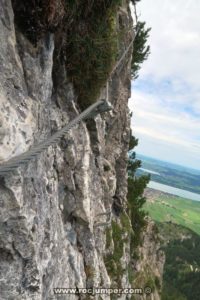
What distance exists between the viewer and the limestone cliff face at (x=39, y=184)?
635cm

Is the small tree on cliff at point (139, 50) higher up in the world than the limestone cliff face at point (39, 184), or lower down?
higher up

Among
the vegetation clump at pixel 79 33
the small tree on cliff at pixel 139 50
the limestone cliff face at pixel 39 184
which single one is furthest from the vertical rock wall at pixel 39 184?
the small tree on cliff at pixel 139 50

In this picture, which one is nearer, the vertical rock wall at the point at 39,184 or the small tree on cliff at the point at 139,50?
the vertical rock wall at the point at 39,184

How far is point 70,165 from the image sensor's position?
1089cm

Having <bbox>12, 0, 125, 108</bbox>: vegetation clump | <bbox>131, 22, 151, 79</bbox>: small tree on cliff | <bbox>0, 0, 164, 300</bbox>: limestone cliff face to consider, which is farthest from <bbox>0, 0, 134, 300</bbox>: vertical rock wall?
<bbox>131, 22, 151, 79</bbox>: small tree on cliff

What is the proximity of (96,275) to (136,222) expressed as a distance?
2646cm

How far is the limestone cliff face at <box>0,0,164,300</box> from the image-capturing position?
20.8ft

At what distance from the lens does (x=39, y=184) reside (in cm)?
759

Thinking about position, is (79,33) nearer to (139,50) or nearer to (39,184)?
(39,184)

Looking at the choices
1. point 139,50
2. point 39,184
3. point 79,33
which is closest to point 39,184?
point 39,184

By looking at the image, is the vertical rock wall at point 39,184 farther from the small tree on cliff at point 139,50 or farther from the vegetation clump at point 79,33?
the small tree on cliff at point 139,50

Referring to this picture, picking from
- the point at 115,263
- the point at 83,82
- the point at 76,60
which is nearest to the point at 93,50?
the point at 76,60

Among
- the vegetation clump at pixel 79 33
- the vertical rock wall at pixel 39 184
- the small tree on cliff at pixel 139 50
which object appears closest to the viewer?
the vertical rock wall at pixel 39 184

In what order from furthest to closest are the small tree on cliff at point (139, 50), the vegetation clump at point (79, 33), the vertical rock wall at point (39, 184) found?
the small tree on cliff at point (139, 50) → the vegetation clump at point (79, 33) → the vertical rock wall at point (39, 184)
